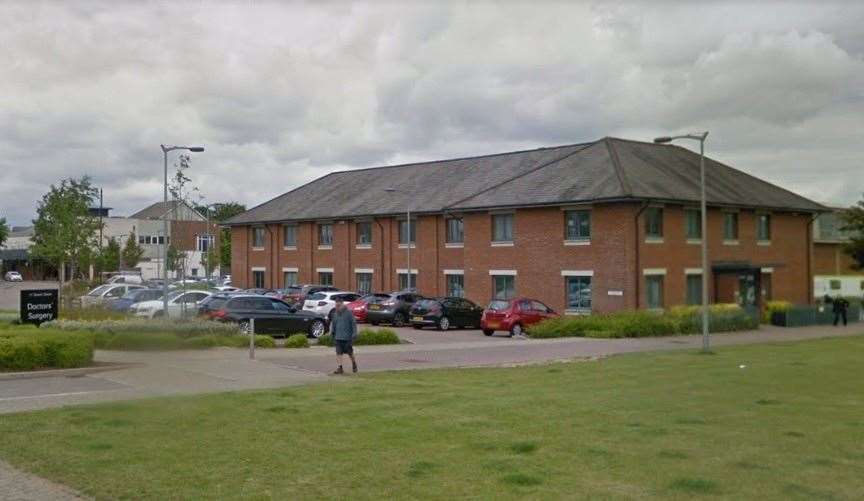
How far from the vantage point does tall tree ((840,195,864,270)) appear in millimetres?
56406

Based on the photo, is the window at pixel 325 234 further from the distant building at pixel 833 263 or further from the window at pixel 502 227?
the distant building at pixel 833 263

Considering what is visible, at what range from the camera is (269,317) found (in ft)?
97.3

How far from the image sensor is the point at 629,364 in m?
22.0

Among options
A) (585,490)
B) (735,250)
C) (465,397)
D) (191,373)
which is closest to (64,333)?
(465,397)

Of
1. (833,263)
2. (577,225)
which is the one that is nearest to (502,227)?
(577,225)

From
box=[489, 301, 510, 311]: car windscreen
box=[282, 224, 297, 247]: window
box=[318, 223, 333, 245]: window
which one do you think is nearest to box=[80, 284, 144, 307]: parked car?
box=[489, 301, 510, 311]: car windscreen

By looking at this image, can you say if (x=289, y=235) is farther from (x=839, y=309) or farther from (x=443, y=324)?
(x=839, y=309)

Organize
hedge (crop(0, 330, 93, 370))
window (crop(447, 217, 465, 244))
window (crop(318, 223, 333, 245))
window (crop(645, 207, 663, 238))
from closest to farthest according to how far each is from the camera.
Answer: hedge (crop(0, 330, 93, 370)) < window (crop(645, 207, 663, 238)) < window (crop(447, 217, 465, 244)) < window (crop(318, 223, 333, 245))

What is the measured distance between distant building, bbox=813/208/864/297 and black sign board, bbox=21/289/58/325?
2017 inches

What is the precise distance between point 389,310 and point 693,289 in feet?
47.5

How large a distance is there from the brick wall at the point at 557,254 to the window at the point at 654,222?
1.07 feet

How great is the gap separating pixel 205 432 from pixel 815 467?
678 centimetres

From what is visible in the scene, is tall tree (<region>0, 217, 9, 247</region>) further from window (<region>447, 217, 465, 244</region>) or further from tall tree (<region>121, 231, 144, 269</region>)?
window (<region>447, 217, 465, 244</region>)

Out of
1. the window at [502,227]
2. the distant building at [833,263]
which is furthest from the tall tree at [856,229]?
the window at [502,227]
